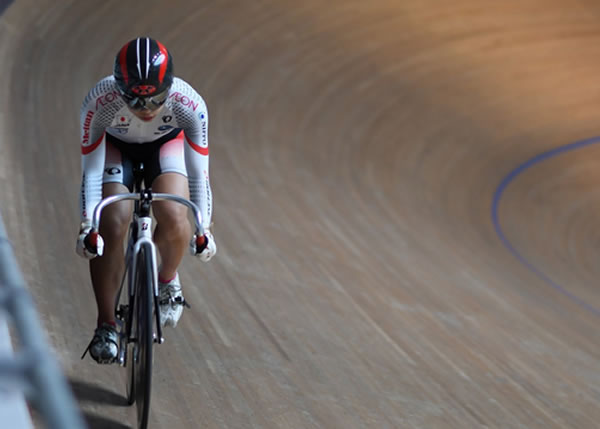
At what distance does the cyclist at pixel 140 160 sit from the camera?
2.13m

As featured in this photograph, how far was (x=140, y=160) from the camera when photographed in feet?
8.23

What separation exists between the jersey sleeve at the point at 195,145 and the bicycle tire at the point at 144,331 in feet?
1.27

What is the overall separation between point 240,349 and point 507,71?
5672 mm

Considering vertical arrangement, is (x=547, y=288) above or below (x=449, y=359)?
above

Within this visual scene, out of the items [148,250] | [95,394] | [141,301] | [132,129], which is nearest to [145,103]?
[132,129]

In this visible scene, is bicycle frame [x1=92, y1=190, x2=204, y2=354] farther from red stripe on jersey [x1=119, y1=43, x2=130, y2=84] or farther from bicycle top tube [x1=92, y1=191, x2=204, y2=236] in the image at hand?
red stripe on jersey [x1=119, y1=43, x2=130, y2=84]

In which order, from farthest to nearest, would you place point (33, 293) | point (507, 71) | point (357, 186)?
point (507, 71)
point (357, 186)
point (33, 293)

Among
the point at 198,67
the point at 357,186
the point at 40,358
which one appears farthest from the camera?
the point at 198,67

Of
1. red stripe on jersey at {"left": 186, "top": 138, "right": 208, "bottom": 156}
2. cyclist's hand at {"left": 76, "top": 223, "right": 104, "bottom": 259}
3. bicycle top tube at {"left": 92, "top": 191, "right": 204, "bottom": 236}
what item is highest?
red stripe on jersey at {"left": 186, "top": 138, "right": 208, "bottom": 156}

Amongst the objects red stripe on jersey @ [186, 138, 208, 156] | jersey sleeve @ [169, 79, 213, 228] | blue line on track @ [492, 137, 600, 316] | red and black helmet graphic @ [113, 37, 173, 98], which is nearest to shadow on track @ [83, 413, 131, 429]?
jersey sleeve @ [169, 79, 213, 228]

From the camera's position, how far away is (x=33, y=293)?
118 inches

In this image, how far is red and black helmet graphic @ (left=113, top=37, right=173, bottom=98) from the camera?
2100mm

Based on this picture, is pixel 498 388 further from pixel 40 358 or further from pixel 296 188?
pixel 40 358

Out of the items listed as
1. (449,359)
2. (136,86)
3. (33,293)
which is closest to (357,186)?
(449,359)
